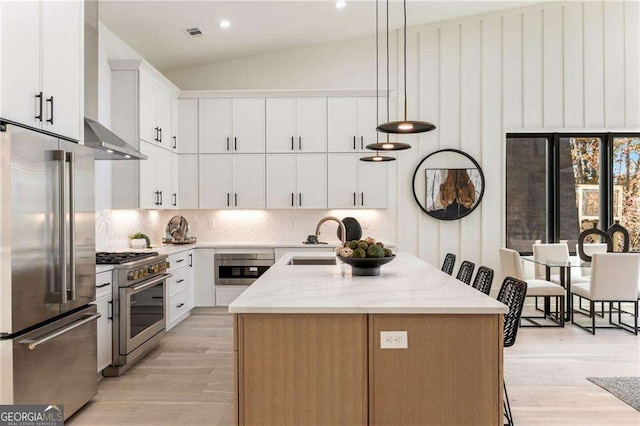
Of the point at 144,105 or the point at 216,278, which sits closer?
the point at 144,105

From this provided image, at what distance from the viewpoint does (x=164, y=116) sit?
19.2 ft

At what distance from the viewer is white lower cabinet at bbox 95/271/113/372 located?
3.56 metres

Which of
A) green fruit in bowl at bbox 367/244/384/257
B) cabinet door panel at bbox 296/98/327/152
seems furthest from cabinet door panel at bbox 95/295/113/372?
cabinet door panel at bbox 296/98/327/152

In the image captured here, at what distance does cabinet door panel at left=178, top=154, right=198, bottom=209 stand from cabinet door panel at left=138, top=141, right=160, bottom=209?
702 mm

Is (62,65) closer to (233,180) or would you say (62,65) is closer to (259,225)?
(233,180)

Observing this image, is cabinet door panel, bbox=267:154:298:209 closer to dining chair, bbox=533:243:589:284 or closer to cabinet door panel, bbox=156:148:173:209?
cabinet door panel, bbox=156:148:173:209

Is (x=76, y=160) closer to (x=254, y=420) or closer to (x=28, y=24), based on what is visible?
(x=28, y=24)

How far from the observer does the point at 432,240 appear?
659 cm

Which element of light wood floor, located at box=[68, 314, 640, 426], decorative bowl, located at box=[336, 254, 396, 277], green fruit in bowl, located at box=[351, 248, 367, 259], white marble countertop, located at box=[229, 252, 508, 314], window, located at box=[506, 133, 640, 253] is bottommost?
light wood floor, located at box=[68, 314, 640, 426]

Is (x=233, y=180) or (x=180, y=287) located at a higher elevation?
(x=233, y=180)

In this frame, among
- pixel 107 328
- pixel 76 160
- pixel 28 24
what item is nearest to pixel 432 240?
pixel 107 328

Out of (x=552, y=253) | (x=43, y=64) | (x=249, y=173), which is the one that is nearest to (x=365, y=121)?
(x=249, y=173)

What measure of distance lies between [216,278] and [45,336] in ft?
11.5
